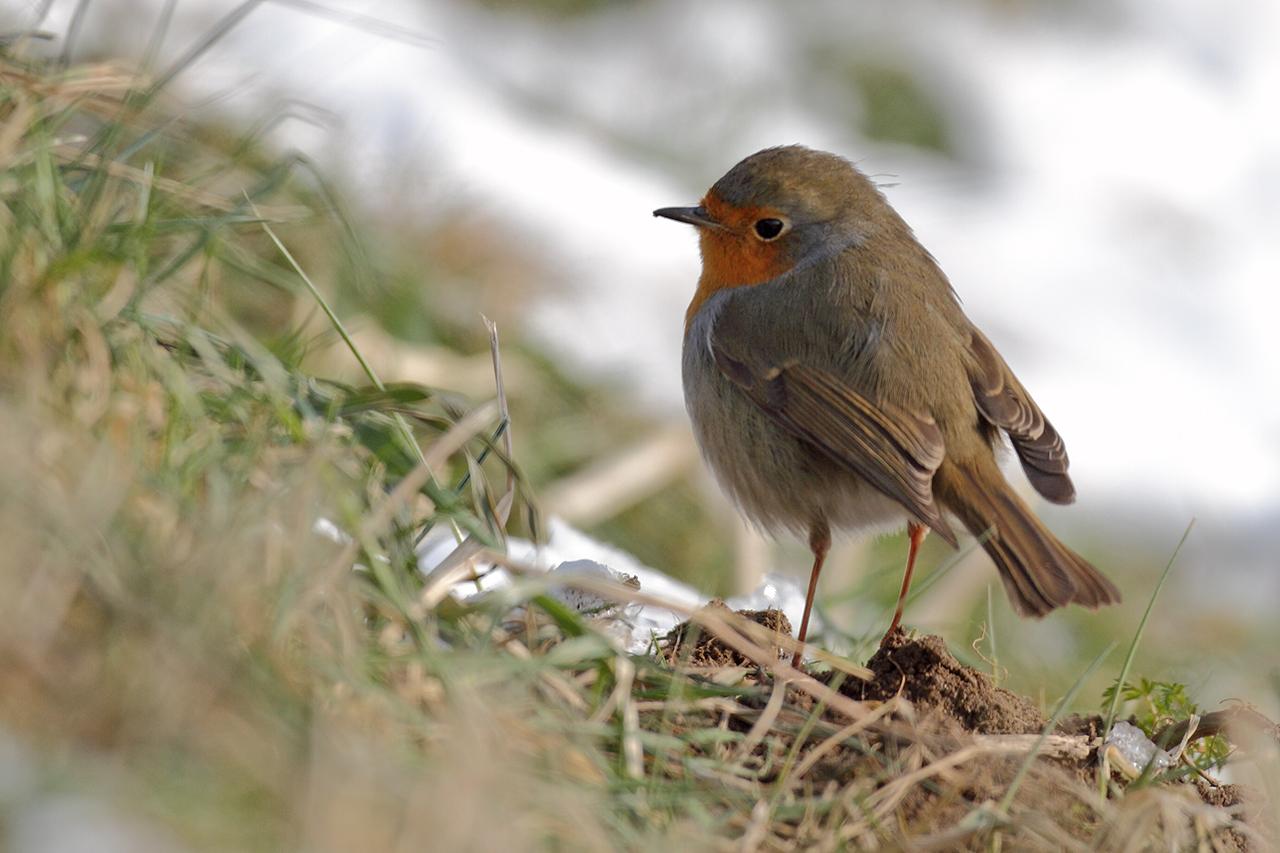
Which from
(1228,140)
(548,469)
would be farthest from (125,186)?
(1228,140)

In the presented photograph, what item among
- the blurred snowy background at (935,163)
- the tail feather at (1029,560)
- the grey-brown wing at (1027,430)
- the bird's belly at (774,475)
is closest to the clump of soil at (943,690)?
the tail feather at (1029,560)

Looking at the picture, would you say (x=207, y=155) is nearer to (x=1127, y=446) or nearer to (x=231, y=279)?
(x=231, y=279)

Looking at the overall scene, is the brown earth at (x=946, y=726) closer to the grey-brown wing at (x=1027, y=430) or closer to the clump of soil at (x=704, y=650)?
the clump of soil at (x=704, y=650)

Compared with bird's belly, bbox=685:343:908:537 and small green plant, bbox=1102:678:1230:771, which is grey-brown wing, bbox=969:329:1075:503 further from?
small green plant, bbox=1102:678:1230:771

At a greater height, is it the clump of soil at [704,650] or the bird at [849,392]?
the bird at [849,392]

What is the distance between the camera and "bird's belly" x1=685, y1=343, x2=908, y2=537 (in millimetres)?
3799

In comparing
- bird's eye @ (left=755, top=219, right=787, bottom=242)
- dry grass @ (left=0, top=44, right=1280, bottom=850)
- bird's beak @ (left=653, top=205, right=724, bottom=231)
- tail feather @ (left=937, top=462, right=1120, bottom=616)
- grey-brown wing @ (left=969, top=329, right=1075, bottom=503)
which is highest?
bird's eye @ (left=755, top=219, right=787, bottom=242)

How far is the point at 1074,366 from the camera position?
9930 mm

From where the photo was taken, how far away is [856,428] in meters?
3.66

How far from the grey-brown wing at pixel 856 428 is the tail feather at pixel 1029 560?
0.11 meters

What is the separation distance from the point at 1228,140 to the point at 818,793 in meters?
12.4

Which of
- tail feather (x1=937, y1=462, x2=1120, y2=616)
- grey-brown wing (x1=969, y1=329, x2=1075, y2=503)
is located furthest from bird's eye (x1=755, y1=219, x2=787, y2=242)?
tail feather (x1=937, y1=462, x2=1120, y2=616)

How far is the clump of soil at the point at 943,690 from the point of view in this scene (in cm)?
266

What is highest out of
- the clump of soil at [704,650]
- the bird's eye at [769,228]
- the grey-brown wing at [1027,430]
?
the bird's eye at [769,228]
